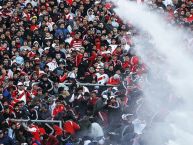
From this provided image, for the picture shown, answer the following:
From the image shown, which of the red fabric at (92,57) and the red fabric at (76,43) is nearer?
the red fabric at (92,57)

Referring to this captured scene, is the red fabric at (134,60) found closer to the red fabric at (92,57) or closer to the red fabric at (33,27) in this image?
the red fabric at (92,57)

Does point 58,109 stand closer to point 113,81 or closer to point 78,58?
point 113,81

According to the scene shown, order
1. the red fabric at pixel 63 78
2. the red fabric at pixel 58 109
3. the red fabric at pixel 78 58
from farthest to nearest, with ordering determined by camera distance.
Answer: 1. the red fabric at pixel 78 58
2. the red fabric at pixel 63 78
3. the red fabric at pixel 58 109

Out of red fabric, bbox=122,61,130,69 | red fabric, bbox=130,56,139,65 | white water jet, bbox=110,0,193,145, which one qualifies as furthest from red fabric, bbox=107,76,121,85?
red fabric, bbox=130,56,139,65

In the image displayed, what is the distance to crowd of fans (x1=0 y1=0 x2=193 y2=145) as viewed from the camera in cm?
3725

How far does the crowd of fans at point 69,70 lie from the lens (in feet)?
122

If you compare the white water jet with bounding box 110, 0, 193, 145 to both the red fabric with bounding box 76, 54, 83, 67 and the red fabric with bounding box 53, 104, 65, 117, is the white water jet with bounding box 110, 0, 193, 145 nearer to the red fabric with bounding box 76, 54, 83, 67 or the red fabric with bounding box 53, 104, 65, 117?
the red fabric with bounding box 76, 54, 83, 67

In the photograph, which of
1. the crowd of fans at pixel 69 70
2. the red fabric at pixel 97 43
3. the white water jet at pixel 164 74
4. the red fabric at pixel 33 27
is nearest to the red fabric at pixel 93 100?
the crowd of fans at pixel 69 70

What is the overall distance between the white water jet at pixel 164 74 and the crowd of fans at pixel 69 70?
0.53 meters

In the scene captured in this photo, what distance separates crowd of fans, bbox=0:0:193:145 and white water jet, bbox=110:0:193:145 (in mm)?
535

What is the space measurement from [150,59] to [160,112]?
4.20 metres

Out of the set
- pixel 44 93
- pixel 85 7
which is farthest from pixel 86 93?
pixel 85 7

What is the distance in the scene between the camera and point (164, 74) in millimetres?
40438

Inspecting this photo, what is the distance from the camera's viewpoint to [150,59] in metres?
41.5
